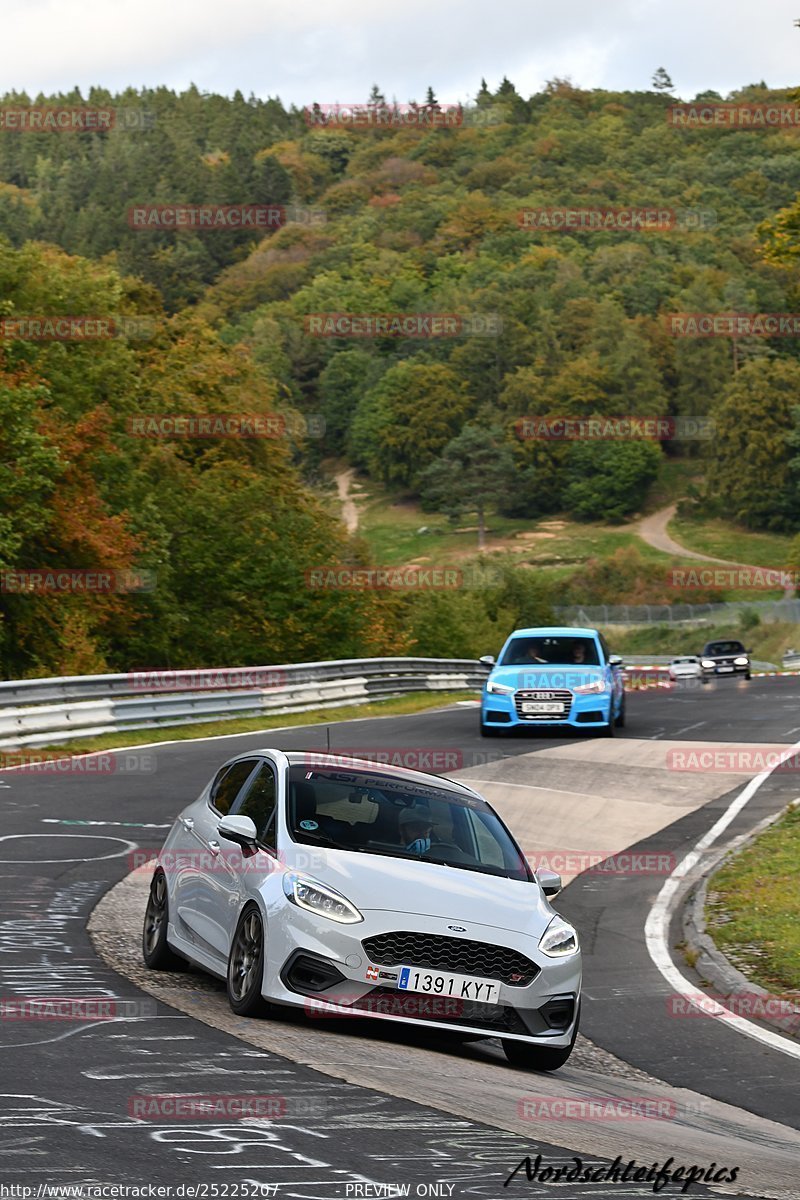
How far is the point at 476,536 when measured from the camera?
530ft

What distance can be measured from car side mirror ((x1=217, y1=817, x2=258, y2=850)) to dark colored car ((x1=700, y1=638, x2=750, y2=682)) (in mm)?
52993

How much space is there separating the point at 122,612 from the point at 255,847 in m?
31.7

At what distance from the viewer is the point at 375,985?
8398 millimetres

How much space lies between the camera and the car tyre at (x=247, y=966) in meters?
8.62

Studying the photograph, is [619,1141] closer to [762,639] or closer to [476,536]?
[762,639]

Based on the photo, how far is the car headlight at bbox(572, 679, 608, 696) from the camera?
27.8 m

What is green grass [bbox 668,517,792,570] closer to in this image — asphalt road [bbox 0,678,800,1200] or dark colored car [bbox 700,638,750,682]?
dark colored car [bbox 700,638,750,682]

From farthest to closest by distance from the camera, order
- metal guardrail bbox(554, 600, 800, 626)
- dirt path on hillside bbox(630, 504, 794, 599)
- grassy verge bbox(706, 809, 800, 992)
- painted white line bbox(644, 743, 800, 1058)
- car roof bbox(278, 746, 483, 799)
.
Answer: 1. dirt path on hillside bbox(630, 504, 794, 599)
2. metal guardrail bbox(554, 600, 800, 626)
3. grassy verge bbox(706, 809, 800, 992)
4. painted white line bbox(644, 743, 800, 1058)
5. car roof bbox(278, 746, 483, 799)

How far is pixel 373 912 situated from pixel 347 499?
176 meters
